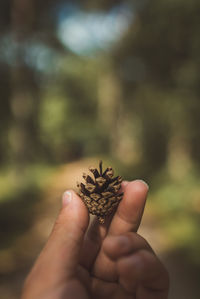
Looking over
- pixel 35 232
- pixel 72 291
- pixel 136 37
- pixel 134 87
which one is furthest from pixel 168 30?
pixel 72 291

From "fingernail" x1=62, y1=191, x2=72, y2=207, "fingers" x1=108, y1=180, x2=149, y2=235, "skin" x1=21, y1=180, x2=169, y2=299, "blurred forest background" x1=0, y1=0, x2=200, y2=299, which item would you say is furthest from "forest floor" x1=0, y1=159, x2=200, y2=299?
"fingernail" x1=62, y1=191, x2=72, y2=207

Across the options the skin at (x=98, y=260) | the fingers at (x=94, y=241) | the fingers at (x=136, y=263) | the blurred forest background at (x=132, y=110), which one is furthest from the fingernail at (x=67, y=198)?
the blurred forest background at (x=132, y=110)

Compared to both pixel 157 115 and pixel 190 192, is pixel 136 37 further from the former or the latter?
pixel 190 192

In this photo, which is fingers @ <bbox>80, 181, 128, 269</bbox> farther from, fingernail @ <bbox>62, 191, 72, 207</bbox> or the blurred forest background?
the blurred forest background

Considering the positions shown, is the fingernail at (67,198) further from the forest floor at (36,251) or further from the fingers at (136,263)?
the forest floor at (36,251)

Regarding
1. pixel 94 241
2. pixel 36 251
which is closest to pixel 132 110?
pixel 36 251

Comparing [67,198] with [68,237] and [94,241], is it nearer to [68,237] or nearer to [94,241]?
[68,237]
